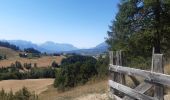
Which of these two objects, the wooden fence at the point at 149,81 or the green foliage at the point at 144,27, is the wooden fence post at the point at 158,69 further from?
the green foliage at the point at 144,27

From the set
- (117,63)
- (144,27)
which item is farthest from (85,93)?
(144,27)

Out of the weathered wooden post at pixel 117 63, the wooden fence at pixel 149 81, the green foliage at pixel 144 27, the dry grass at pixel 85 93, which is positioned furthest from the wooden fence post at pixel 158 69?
the green foliage at pixel 144 27

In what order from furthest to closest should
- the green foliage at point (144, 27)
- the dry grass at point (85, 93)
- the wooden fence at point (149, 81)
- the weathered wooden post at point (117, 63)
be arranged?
1. the green foliage at point (144, 27)
2. the dry grass at point (85, 93)
3. the weathered wooden post at point (117, 63)
4. the wooden fence at point (149, 81)

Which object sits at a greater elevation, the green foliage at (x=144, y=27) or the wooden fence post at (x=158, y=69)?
the green foliage at (x=144, y=27)

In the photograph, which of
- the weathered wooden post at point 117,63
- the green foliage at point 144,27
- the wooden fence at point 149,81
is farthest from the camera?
the green foliage at point 144,27

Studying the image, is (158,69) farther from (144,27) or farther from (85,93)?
(144,27)

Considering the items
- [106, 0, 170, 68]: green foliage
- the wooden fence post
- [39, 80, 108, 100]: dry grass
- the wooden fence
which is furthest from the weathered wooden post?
[106, 0, 170, 68]: green foliage

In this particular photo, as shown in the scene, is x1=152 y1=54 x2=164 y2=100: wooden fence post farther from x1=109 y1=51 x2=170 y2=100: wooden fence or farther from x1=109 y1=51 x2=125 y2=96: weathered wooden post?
x1=109 y1=51 x2=125 y2=96: weathered wooden post

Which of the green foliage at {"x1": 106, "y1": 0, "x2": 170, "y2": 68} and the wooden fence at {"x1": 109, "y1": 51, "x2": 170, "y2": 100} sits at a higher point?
the green foliage at {"x1": 106, "y1": 0, "x2": 170, "y2": 68}

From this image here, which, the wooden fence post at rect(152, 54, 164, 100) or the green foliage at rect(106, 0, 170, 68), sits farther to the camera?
the green foliage at rect(106, 0, 170, 68)

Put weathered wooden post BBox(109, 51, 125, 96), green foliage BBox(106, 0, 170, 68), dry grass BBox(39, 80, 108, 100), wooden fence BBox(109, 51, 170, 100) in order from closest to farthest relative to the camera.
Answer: wooden fence BBox(109, 51, 170, 100)
weathered wooden post BBox(109, 51, 125, 96)
dry grass BBox(39, 80, 108, 100)
green foliage BBox(106, 0, 170, 68)

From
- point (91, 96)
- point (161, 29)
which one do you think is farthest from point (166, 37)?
point (91, 96)

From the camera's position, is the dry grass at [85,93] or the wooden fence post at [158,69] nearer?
the wooden fence post at [158,69]

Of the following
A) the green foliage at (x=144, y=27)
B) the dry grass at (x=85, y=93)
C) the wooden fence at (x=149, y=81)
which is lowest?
the dry grass at (x=85, y=93)
